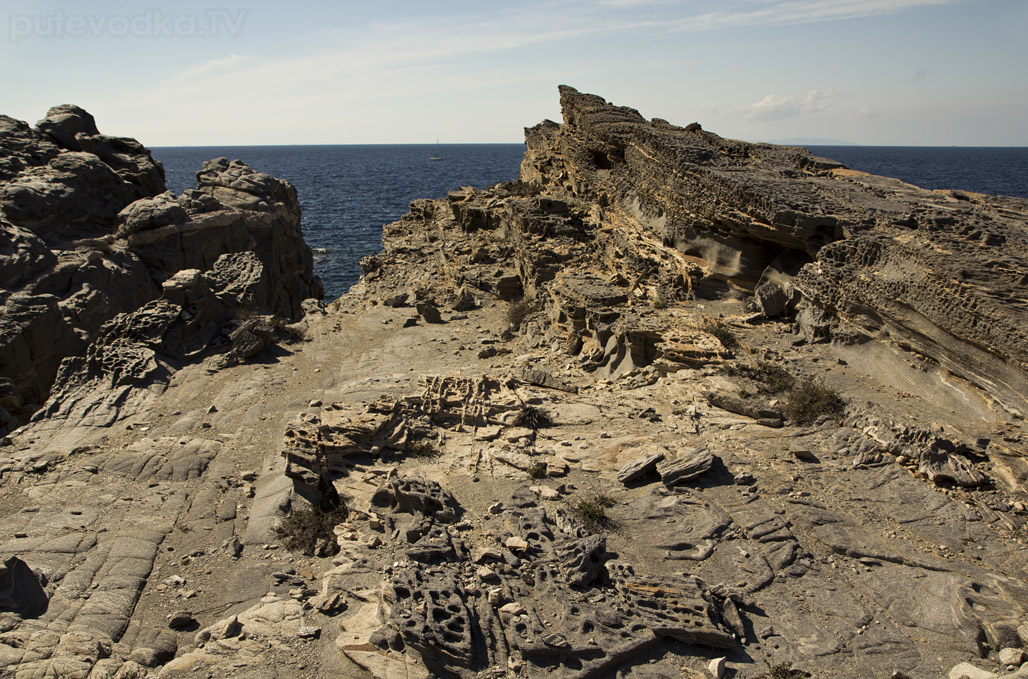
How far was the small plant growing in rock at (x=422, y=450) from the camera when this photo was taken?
978cm

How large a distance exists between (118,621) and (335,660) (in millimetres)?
2985

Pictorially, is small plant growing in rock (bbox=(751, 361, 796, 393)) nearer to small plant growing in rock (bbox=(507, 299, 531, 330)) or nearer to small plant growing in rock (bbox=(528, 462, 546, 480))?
small plant growing in rock (bbox=(528, 462, 546, 480))

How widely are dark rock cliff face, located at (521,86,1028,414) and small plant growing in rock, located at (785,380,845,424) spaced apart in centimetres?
164

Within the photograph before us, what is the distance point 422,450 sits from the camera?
9797 mm

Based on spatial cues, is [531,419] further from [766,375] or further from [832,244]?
[832,244]

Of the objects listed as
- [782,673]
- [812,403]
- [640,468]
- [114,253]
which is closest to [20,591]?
[640,468]

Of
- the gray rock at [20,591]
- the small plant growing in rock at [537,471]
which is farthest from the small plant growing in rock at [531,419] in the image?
the gray rock at [20,591]

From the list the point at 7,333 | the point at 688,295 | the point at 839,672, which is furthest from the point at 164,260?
the point at 839,672

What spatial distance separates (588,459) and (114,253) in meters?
20.4

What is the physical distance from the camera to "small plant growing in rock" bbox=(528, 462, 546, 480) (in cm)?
897

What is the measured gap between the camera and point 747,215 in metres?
13.3

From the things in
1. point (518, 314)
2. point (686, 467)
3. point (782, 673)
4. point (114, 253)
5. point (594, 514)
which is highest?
point (114, 253)

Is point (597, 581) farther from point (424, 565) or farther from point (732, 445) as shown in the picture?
point (732, 445)

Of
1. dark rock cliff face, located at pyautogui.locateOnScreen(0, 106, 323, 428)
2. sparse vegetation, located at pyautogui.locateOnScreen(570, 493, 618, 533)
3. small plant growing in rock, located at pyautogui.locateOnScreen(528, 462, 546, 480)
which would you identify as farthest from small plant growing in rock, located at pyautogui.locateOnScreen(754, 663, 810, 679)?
dark rock cliff face, located at pyautogui.locateOnScreen(0, 106, 323, 428)
